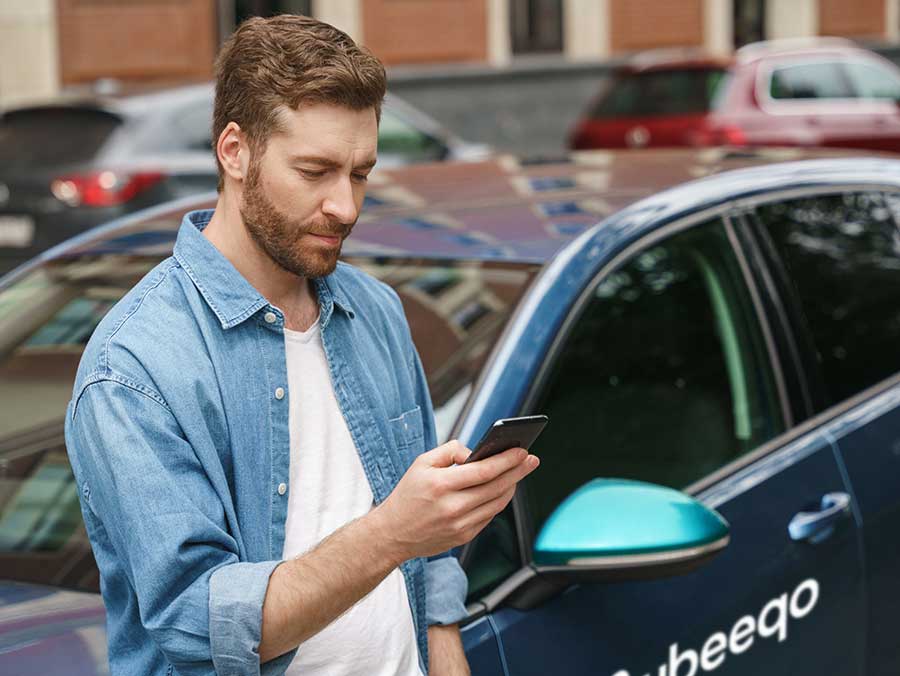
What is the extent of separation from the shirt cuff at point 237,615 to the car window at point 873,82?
511 inches

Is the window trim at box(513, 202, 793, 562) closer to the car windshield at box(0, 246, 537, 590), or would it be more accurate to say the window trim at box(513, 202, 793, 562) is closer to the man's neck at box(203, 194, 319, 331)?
the car windshield at box(0, 246, 537, 590)

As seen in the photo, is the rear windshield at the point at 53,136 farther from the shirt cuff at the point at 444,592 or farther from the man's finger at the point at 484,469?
the man's finger at the point at 484,469

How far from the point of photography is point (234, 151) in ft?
5.37

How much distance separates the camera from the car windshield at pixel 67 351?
90.0 inches

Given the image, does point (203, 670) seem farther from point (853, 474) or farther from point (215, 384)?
point (853, 474)

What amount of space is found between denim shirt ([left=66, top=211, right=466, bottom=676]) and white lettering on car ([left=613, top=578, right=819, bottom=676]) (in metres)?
0.76

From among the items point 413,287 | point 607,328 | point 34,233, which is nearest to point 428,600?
point 413,287

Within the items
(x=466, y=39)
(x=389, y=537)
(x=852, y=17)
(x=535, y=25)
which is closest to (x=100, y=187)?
(x=389, y=537)

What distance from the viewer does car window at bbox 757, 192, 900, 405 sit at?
2.96 metres

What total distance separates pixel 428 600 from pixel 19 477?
3.05 feet

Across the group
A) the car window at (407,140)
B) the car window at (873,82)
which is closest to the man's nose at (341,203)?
the car window at (407,140)

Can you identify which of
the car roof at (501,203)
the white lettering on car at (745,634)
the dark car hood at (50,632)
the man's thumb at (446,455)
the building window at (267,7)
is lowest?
the white lettering on car at (745,634)

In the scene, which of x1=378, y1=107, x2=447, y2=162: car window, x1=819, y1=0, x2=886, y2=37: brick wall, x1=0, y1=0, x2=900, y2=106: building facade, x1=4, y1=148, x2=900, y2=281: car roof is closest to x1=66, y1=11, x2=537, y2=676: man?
x1=4, y1=148, x2=900, y2=281: car roof

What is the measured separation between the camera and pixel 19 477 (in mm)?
2469
